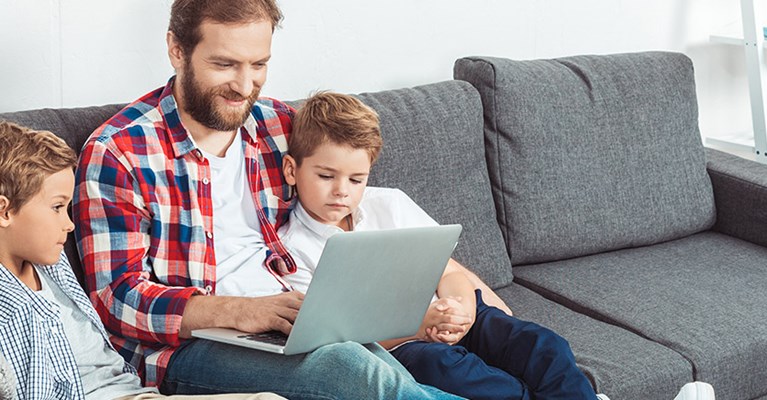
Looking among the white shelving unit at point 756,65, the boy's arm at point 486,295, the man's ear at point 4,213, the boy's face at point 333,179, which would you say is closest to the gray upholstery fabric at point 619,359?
the boy's arm at point 486,295

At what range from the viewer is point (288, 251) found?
203cm

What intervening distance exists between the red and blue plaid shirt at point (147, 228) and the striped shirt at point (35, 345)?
175 mm

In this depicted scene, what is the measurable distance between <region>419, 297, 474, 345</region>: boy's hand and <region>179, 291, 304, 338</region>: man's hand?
0.91ft

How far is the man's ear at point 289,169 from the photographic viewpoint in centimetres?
207

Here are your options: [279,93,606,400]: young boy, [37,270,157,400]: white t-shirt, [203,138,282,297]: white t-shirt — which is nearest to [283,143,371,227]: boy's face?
[279,93,606,400]: young boy

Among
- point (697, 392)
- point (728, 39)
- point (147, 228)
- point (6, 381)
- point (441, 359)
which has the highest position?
point (728, 39)

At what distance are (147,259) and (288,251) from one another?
10.5 inches

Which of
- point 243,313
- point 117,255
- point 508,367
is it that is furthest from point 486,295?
point 117,255

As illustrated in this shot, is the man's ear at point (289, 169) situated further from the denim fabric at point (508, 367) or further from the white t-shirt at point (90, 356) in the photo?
the white t-shirt at point (90, 356)

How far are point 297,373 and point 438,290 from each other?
463 mm

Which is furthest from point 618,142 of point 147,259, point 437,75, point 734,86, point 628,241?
point 147,259

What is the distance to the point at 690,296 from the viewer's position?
2414 mm

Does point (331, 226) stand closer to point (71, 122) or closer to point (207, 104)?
point (207, 104)

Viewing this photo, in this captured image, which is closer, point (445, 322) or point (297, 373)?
point (297, 373)
